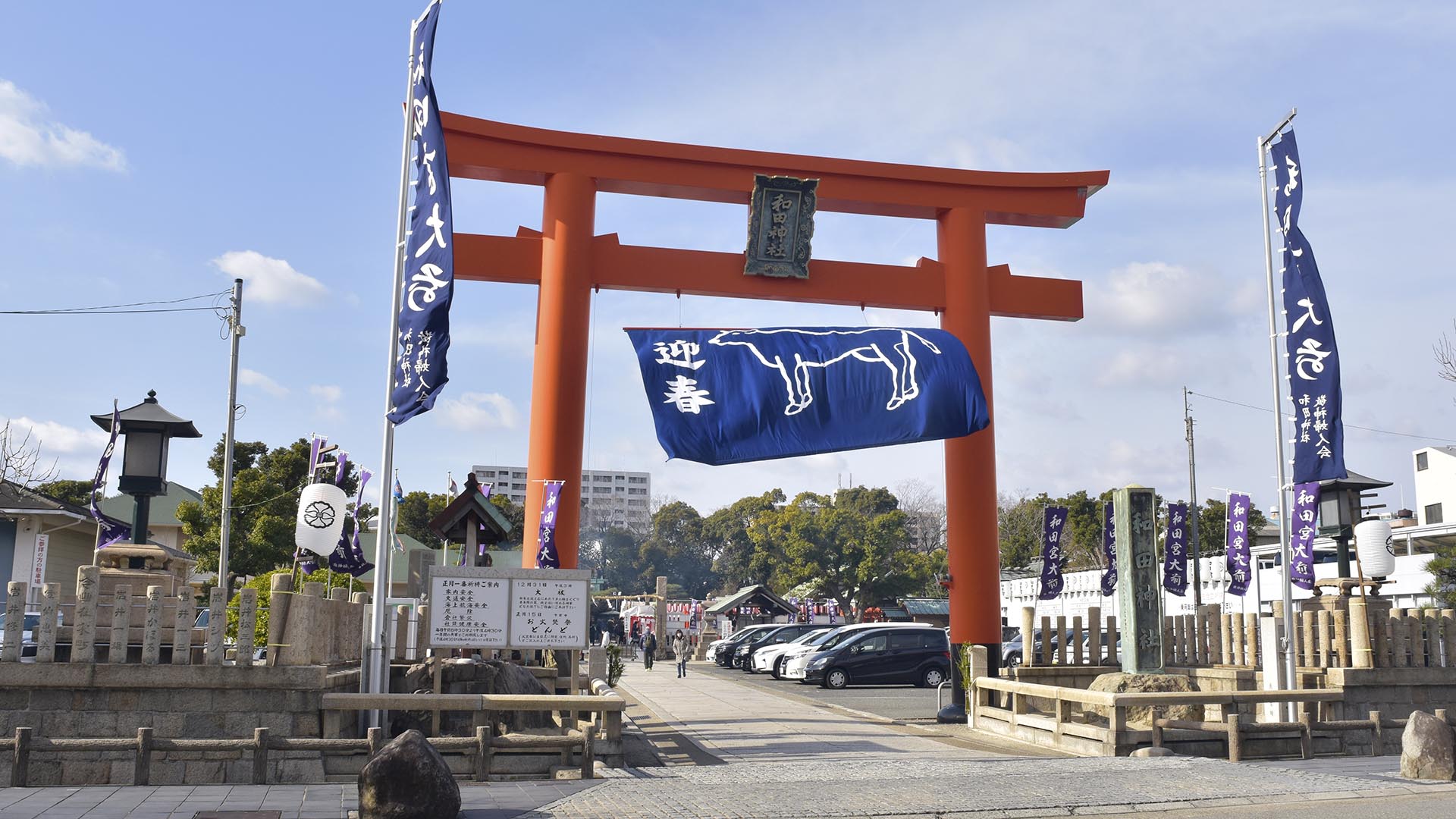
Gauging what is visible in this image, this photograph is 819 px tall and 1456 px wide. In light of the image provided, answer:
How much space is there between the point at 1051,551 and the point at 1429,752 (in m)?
12.9

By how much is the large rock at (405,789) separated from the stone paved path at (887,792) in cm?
40

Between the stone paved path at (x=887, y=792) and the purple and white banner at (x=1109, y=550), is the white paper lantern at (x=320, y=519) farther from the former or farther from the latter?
the purple and white banner at (x=1109, y=550)

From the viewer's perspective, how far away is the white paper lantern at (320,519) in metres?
14.0

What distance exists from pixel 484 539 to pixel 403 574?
1256 inches

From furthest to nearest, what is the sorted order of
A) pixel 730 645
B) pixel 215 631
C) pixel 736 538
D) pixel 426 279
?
pixel 736 538 < pixel 730 645 < pixel 426 279 < pixel 215 631

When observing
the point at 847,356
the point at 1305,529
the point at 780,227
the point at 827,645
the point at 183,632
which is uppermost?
the point at 780,227

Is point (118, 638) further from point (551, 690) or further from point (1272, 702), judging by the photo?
point (1272, 702)

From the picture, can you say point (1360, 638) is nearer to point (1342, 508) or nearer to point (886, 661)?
point (1342, 508)

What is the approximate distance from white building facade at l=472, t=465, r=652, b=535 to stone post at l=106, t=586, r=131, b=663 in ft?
282

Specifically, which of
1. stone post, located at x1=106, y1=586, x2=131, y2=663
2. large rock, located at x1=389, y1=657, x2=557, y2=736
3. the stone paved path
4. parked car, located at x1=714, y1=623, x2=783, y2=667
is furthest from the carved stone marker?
parked car, located at x1=714, y1=623, x2=783, y2=667

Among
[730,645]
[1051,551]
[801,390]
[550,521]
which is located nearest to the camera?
[801,390]

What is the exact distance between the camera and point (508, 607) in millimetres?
12102

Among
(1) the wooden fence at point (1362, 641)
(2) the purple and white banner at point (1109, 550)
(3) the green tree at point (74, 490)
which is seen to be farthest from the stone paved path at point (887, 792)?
(3) the green tree at point (74, 490)

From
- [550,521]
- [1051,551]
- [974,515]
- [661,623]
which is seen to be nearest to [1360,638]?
[974,515]
